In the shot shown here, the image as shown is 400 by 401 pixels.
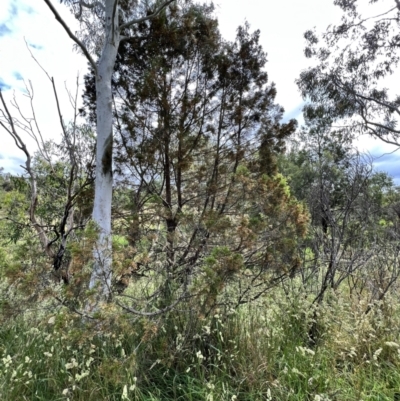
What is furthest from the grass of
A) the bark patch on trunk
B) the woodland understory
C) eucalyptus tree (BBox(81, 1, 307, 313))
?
the bark patch on trunk

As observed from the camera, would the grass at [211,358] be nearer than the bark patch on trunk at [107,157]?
Yes

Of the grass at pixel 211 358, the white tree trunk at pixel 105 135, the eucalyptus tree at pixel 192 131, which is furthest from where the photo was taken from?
the eucalyptus tree at pixel 192 131

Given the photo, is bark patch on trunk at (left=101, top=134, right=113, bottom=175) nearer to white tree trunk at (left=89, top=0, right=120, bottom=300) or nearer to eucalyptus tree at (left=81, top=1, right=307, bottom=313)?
white tree trunk at (left=89, top=0, right=120, bottom=300)

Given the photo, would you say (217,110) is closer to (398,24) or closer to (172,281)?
(172,281)

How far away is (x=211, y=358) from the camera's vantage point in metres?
2.34

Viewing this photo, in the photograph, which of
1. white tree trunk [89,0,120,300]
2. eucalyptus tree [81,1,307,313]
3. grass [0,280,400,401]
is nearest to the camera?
grass [0,280,400,401]

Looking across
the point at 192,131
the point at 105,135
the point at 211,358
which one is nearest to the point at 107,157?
the point at 105,135

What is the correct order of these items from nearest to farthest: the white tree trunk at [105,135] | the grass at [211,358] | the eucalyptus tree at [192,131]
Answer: the grass at [211,358], the white tree trunk at [105,135], the eucalyptus tree at [192,131]

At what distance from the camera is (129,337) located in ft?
7.77

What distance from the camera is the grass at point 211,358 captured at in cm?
193

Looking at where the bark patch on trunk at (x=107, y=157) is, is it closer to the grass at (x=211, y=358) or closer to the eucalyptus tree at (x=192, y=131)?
the eucalyptus tree at (x=192, y=131)

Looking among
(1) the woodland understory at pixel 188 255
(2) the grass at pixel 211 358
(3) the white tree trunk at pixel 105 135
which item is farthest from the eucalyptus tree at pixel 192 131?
(2) the grass at pixel 211 358

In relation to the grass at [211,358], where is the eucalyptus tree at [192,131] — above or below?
above

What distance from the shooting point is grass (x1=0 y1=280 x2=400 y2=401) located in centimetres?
193
